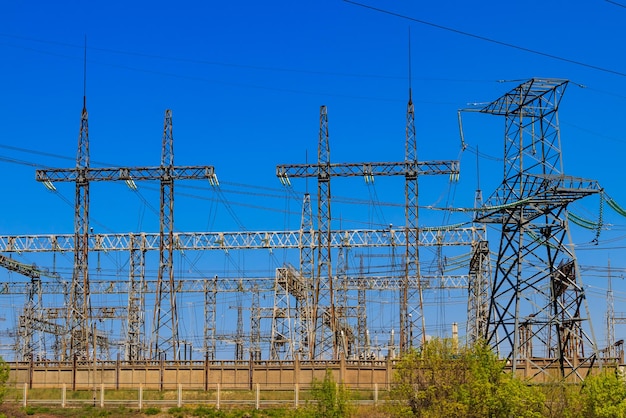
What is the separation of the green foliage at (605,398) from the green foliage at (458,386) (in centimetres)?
172

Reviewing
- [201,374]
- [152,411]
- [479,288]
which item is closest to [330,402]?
[152,411]

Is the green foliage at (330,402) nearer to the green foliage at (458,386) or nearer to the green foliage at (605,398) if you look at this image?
the green foliage at (458,386)

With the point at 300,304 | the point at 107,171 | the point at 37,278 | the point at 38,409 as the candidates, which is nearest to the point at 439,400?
the point at 38,409

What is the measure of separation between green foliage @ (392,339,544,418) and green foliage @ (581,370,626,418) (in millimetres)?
1721

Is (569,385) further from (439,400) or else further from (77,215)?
(77,215)

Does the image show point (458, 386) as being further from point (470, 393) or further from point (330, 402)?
point (330, 402)

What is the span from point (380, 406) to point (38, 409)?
56.7 feet

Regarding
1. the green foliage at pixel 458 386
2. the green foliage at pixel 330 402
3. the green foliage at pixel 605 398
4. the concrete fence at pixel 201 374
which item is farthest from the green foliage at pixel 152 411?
the green foliage at pixel 605 398

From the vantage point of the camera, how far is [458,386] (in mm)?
36250

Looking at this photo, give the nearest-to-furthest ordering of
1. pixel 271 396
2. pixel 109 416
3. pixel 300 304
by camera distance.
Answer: pixel 109 416, pixel 271 396, pixel 300 304

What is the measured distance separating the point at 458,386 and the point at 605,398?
613 centimetres

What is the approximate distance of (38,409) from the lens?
46156 millimetres

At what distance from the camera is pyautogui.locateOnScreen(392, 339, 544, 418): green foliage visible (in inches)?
1320

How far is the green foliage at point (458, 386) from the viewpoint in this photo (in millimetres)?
33531
